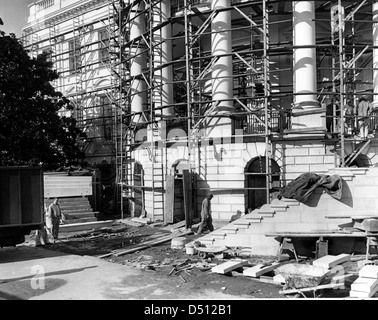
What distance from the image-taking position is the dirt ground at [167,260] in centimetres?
918

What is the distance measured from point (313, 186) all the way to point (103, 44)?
19644mm

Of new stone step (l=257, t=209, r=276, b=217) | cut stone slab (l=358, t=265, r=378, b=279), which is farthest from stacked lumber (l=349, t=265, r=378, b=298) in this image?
new stone step (l=257, t=209, r=276, b=217)

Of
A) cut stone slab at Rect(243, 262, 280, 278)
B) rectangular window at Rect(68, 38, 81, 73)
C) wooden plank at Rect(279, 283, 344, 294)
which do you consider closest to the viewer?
wooden plank at Rect(279, 283, 344, 294)

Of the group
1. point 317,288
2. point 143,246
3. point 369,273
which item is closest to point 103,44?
point 143,246

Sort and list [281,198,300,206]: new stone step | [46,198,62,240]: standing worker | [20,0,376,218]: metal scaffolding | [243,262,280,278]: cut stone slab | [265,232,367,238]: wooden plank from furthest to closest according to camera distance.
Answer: [20,0,376,218]: metal scaffolding → [46,198,62,240]: standing worker → [281,198,300,206]: new stone step → [265,232,367,238]: wooden plank → [243,262,280,278]: cut stone slab

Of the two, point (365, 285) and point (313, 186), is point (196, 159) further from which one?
point (365, 285)

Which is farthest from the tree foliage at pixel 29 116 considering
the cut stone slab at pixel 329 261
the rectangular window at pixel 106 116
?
the cut stone slab at pixel 329 261

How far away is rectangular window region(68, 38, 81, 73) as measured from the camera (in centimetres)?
2892

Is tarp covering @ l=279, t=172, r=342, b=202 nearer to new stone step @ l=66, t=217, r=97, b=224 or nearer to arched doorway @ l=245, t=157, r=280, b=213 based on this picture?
arched doorway @ l=245, t=157, r=280, b=213

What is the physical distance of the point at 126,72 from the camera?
25.3 meters

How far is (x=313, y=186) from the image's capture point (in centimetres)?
1278

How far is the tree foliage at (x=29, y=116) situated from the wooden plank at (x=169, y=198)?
292 inches

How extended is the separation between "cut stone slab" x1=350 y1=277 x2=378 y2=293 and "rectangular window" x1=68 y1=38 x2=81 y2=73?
25.8m
